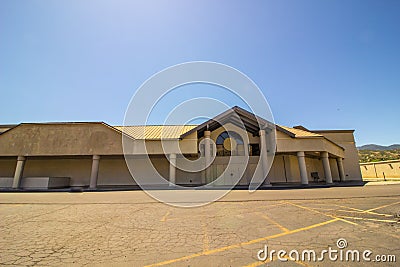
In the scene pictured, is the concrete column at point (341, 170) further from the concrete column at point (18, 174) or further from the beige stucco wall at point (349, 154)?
the concrete column at point (18, 174)

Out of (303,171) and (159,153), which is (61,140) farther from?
(303,171)

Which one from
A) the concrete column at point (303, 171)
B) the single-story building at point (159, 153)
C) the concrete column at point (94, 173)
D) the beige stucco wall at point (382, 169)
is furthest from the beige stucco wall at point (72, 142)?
the beige stucco wall at point (382, 169)

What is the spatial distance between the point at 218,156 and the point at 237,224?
607 inches

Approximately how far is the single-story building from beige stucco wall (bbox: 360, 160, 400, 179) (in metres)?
6.96

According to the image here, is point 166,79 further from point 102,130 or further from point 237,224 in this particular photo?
point 102,130

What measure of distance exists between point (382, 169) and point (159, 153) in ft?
111

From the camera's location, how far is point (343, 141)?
2634 cm

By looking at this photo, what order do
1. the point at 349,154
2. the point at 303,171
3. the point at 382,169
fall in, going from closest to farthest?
the point at 303,171 → the point at 349,154 → the point at 382,169

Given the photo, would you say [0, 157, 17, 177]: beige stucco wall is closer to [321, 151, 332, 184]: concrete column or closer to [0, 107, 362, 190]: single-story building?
[0, 107, 362, 190]: single-story building

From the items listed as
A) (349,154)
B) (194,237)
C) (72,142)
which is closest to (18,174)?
(72,142)

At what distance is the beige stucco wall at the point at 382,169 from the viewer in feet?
88.5

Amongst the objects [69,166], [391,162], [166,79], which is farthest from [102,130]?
[391,162]

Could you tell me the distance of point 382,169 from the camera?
2967 centimetres

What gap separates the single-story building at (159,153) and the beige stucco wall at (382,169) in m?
6.96
